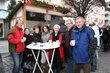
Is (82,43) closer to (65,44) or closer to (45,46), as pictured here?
(45,46)

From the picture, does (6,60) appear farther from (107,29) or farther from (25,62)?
(107,29)

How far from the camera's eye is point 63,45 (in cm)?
831

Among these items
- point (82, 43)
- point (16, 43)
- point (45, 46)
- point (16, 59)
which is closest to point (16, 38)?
point (16, 43)

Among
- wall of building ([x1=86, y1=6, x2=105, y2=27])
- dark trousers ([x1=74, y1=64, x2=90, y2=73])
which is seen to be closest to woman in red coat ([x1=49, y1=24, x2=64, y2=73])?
dark trousers ([x1=74, y1=64, x2=90, y2=73])

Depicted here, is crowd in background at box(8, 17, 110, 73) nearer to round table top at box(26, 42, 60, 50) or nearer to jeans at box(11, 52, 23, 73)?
jeans at box(11, 52, 23, 73)

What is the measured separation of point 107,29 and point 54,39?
975 cm

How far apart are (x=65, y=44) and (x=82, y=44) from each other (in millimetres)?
1991

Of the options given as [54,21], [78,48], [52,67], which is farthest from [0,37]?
[78,48]

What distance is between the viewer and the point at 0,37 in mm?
40562

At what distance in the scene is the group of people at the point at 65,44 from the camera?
6207 millimetres

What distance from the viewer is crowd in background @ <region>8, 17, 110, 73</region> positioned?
244 inches

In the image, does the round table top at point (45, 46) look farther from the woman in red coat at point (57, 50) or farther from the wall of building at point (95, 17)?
the wall of building at point (95, 17)

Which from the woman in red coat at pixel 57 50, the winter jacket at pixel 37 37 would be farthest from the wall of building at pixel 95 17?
the woman in red coat at pixel 57 50

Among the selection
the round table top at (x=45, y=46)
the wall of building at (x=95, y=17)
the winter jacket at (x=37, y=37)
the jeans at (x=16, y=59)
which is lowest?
the jeans at (x=16, y=59)
